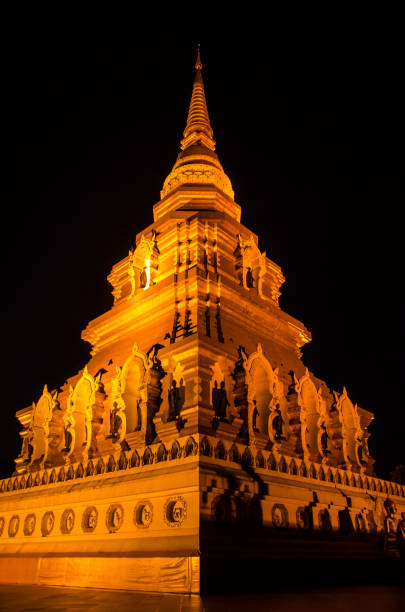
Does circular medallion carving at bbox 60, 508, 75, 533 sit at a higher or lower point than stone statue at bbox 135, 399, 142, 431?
lower

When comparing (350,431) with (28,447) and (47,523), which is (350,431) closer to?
(47,523)

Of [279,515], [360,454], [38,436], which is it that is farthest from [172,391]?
[360,454]

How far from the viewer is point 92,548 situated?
1606 cm

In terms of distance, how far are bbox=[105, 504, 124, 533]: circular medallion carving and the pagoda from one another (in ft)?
0.19

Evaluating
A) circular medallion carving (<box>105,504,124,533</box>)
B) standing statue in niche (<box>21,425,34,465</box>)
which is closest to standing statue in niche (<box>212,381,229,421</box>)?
circular medallion carving (<box>105,504,124,533</box>)

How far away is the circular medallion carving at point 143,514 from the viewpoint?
14852 mm

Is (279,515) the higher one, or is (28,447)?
(28,447)

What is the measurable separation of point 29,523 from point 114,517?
6.07 m

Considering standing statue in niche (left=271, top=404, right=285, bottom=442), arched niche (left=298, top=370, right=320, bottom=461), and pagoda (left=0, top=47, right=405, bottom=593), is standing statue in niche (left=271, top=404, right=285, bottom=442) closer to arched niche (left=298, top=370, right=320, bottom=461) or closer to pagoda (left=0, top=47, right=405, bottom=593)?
pagoda (left=0, top=47, right=405, bottom=593)

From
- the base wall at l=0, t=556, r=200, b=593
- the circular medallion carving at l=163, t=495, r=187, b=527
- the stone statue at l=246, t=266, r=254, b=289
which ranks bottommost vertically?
the base wall at l=0, t=556, r=200, b=593

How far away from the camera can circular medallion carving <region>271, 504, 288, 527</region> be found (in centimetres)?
1602

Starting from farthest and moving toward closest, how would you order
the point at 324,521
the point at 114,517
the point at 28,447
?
the point at 28,447 < the point at 324,521 < the point at 114,517

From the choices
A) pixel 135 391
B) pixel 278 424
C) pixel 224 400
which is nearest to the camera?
pixel 224 400

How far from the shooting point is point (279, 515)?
53.5 ft
